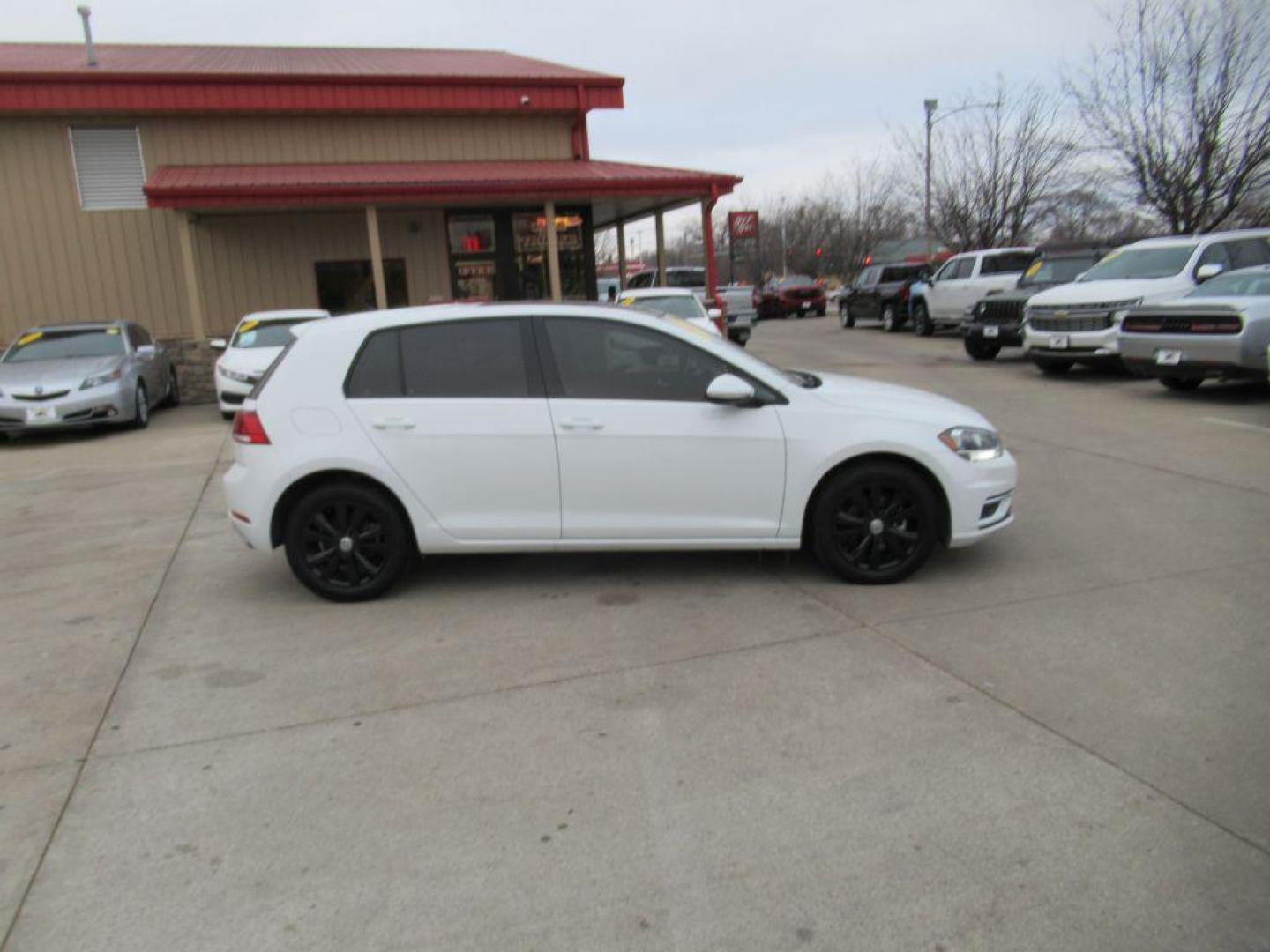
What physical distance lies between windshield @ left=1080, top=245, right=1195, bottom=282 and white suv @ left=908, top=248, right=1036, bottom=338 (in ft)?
16.1

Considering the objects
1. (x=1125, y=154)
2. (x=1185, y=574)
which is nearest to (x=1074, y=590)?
(x=1185, y=574)

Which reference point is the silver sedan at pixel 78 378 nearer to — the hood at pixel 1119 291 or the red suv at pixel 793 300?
the hood at pixel 1119 291

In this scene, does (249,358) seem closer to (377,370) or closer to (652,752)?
(377,370)

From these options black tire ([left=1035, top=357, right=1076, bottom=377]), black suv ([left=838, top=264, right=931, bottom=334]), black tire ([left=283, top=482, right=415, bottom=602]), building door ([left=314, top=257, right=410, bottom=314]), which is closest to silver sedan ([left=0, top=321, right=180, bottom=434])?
building door ([left=314, top=257, right=410, bottom=314])

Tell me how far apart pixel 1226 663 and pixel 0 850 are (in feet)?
15.1

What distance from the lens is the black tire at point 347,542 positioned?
17.1 feet

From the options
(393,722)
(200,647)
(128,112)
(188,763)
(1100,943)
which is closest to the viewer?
(1100,943)

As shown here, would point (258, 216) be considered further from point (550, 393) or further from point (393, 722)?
point (393, 722)

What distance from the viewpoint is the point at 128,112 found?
16.5m

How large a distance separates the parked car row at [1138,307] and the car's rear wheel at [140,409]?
12.4 meters

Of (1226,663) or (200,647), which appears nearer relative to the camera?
(1226,663)

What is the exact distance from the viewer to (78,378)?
463 inches

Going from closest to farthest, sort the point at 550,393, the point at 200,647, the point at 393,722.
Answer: the point at 393,722, the point at 200,647, the point at 550,393

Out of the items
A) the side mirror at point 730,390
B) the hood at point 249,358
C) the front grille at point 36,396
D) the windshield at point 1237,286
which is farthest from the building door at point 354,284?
the side mirror at point 730,390
